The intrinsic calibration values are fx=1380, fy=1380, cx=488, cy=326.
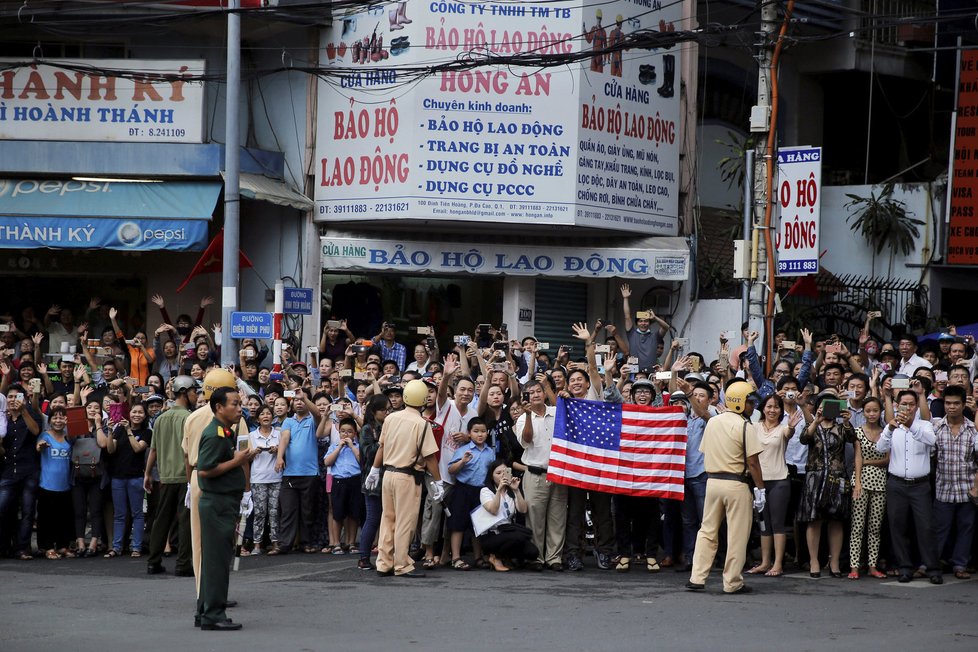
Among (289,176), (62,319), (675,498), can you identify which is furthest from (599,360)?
(62,319)

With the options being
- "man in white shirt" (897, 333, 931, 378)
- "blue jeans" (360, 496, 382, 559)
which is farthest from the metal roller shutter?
"blue jeans" (360, 496, 382, 559)

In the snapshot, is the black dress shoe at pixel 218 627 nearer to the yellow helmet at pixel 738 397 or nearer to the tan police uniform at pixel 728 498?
the tan police uniform at pixel 728 498

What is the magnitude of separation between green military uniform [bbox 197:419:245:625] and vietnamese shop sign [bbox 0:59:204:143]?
38.9 feet

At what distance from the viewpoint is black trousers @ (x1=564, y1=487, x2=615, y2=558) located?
14602 mm

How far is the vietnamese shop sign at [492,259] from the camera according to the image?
22.3 metres

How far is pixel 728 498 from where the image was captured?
41.5ft

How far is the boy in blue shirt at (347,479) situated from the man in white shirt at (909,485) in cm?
589

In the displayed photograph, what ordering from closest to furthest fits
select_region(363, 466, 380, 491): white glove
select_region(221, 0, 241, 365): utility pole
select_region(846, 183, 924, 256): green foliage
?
select_region(363, 466, 380, 491): white glove < select_region(221, 0, 241, 365): utility pole < select_region(846, 183, 924, 256): green foliage

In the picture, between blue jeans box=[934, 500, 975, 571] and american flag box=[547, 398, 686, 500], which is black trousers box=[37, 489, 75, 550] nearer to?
american flag box=[547, 398, 686, 500]

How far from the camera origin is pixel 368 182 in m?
21.8

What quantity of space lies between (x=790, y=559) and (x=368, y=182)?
385 inches

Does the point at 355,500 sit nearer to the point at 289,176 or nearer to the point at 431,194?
the point at 431,194

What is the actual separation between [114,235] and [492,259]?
5.94 metres

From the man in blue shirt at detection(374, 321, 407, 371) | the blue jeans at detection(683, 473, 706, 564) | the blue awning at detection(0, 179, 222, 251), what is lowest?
the blue jeans at detection(683, 473, 706, 564)
